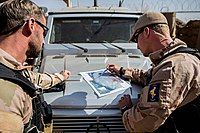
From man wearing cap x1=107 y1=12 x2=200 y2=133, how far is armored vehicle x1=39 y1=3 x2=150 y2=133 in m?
0.27

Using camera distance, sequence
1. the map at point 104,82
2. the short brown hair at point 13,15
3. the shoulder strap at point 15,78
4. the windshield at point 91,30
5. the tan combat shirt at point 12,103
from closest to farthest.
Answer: the tan combat shirt at point 12,103 → the shoulder strap at point 15,78 → the short brown hair at point 13,15 → the map at point 104,82 → the windshield at point 91,30

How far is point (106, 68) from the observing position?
362cm

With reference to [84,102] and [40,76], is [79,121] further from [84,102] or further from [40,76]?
[40,76]

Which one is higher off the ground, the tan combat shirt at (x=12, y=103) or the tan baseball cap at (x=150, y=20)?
the tan baseball cap at (x=150, y=20)

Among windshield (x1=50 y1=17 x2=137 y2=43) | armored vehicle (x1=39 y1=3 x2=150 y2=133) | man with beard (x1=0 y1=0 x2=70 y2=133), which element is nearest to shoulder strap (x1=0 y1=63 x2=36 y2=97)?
man with beard (x1=0 y1=0 x2=70 y2=133)

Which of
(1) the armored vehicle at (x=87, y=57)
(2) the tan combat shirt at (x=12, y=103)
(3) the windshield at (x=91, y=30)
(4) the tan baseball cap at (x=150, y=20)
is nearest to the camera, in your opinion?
(2) the tan combat shirt at (x=12, y=103)

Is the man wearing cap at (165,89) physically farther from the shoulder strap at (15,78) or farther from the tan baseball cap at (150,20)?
the shoulder strap at (15,78)

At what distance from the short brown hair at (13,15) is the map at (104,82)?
4.25 feet

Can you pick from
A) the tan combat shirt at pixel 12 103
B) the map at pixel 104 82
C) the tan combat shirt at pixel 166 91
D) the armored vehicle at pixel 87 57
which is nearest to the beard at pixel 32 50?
the tan combat shirt at pixel 12 103

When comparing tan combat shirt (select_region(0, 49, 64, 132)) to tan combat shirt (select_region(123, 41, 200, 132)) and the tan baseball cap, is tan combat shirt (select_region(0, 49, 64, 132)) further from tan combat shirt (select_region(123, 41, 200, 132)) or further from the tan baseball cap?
→ the tan baseball cap

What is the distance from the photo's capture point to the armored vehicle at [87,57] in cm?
308

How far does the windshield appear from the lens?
14.9ft

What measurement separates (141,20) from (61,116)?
90cm

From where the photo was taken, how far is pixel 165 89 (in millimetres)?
2592
